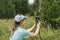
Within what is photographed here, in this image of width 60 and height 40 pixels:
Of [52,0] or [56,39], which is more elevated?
[52,0]

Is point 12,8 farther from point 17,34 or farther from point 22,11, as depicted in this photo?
point 17,34

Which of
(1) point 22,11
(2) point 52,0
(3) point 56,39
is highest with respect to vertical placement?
(2) point 52,0

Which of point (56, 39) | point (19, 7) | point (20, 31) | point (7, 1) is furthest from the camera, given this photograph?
point (19, 7)

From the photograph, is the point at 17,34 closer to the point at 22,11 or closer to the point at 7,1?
the point at 7,1

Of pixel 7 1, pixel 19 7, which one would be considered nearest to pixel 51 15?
pixel 7 1

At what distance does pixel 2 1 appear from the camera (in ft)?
154

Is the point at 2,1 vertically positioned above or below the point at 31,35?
below

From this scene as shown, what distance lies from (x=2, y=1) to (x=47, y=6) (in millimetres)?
29990

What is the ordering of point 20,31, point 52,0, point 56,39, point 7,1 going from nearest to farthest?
point 20,31, point 56,39, point 52,0, point 7,1

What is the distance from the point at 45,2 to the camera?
17.7 m

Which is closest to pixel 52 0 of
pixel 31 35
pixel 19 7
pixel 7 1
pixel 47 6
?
pixel 47 6

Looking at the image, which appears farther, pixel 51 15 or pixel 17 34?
pixel 51 15

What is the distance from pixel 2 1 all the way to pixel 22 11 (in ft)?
26.3

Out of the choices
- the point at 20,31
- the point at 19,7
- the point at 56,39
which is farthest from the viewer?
the point at 19,7
